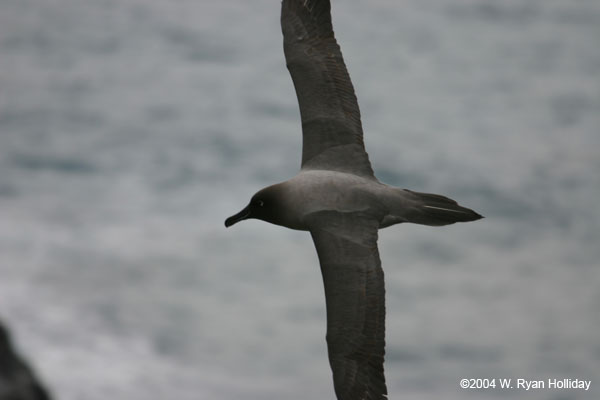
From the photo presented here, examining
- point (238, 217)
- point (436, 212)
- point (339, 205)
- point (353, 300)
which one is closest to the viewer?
point (353, 300)

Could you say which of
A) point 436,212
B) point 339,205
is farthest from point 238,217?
point 436,212

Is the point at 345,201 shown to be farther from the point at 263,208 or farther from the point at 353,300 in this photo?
the point at 353,300

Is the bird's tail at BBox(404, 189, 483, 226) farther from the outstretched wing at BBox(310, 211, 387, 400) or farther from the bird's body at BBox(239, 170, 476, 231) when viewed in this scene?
the outstretched wing at BBox(310, 211, 387, 400)

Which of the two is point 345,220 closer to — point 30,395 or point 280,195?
point 280,195

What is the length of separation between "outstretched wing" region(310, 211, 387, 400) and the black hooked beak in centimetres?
133

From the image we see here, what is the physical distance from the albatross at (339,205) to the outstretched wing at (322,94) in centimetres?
2

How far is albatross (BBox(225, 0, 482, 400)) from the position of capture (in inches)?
457

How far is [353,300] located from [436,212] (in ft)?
6.53

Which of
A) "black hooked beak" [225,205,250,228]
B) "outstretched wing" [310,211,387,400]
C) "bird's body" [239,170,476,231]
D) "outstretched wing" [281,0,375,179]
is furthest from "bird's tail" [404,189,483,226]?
"black hooked beak" [225,205,250,228]

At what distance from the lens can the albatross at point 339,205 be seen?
1162 cm

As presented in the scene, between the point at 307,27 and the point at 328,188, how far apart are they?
3119mm

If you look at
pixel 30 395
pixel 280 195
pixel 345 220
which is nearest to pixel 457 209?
pixel 345 220

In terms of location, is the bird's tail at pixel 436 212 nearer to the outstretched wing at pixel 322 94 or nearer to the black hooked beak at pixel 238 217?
the outstretched wing at pixel 322 94

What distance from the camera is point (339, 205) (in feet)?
40.9
